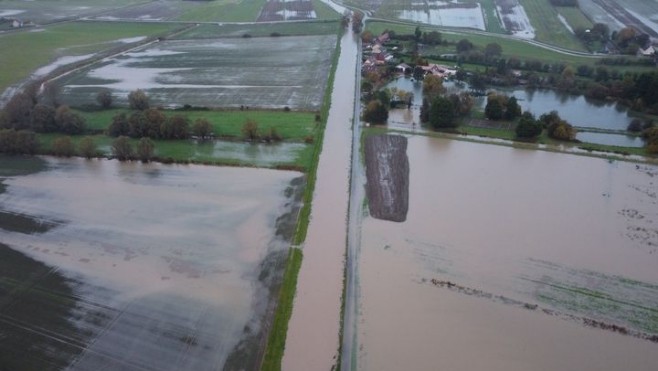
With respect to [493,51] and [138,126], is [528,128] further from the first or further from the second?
[138,126]

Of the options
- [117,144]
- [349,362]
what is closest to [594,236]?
[349,362]

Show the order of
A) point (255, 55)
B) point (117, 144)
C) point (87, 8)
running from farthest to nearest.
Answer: point (87, 8), point (255, 55), point (117, 144)

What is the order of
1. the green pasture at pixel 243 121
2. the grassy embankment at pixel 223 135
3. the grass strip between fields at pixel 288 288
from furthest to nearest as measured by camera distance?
1. the green pasture at pixel 243 121
2. the grassy embankment at pixel 223 135
3. the grass strip between fields at pixel 288 288

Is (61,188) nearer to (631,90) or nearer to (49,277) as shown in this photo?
(49,277)

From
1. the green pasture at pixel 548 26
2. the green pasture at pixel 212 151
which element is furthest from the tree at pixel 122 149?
the green pasture at pixel 548 26

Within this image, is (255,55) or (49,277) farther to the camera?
(255,55)

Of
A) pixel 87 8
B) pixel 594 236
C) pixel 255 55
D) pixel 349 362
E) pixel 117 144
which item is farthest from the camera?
pixel 87 8

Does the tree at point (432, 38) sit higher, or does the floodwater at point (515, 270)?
the tree at point (432, 38)

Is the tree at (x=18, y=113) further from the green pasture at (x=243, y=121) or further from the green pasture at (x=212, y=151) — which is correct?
the green pasture at (x=243, y=121)
